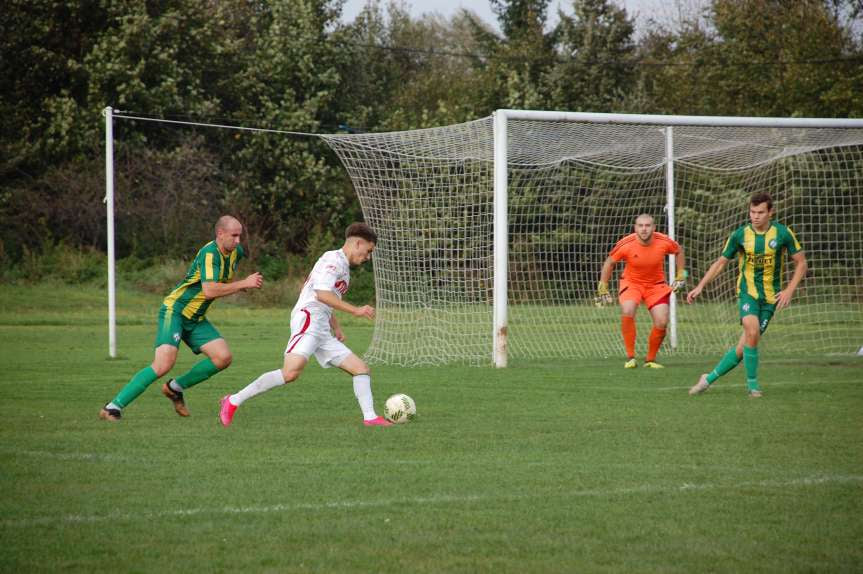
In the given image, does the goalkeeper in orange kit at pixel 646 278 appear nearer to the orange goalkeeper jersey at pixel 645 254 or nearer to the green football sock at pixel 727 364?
the orange goalkeeper jersey at pixel 645 254

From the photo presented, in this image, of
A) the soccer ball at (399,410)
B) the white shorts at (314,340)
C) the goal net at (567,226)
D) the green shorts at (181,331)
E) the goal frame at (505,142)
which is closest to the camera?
the white shorts at (314,340)

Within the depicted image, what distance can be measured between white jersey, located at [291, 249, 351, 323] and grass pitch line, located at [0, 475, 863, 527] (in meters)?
3.23

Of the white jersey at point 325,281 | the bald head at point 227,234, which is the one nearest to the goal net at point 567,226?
the bald head at point 227,234

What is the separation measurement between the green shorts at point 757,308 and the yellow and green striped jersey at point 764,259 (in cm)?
4

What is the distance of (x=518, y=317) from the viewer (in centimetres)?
1989

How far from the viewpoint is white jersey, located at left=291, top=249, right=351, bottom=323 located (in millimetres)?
9156

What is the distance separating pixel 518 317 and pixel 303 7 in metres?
19.5

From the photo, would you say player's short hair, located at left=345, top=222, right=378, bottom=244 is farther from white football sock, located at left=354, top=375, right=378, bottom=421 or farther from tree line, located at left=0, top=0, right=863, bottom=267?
tree line, located at left=0, top=0, right=863, bottom=267

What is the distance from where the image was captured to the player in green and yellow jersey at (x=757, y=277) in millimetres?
11180

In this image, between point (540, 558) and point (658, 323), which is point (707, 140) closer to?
point (658, 323)

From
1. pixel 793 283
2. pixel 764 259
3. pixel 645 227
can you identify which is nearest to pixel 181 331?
pixel 764 259

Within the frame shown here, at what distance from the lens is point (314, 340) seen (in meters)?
9.28

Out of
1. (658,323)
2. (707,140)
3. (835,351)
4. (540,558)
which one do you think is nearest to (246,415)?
(540,558)

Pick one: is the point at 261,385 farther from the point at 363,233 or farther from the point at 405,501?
the point at 405,501
